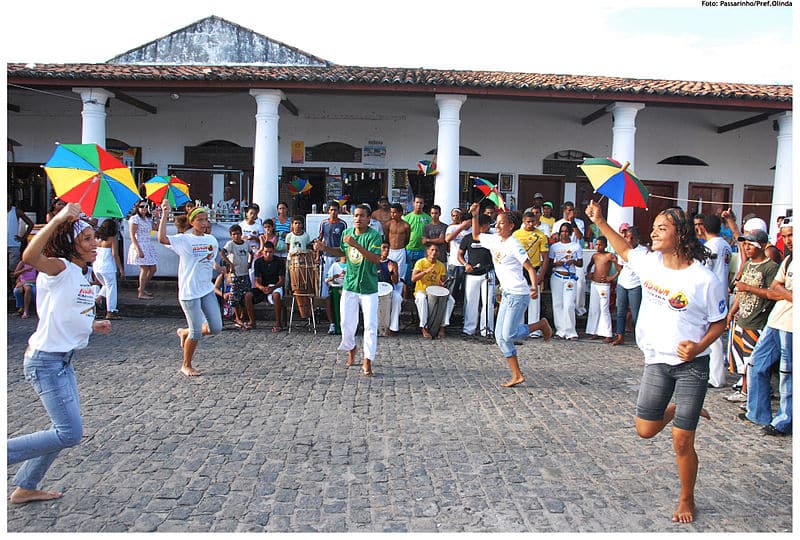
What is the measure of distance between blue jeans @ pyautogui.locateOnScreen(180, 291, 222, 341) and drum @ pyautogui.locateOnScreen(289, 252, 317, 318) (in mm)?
2759

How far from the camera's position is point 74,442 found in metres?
3.67

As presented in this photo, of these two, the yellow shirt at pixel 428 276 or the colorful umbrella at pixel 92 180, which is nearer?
the colorful umbrella at pixel 92 180

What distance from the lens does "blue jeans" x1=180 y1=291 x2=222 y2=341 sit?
685 cm

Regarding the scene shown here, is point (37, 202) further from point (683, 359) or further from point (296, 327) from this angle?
point (683, 359)

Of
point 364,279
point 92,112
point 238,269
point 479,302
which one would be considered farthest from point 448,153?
point 92,112

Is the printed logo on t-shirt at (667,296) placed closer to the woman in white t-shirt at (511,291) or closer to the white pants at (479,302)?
the woman in white t-shirt at (511,291)

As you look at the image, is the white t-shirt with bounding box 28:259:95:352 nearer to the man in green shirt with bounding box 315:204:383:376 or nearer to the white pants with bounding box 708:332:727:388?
the man in green shirt with bounding box 315:204:383:376

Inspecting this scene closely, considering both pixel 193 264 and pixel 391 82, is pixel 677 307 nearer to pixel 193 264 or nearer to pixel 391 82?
pixel 193 264

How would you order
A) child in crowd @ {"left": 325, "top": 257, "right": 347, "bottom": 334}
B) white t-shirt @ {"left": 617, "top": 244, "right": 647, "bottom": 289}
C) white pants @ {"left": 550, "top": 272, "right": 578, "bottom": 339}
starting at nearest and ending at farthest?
white t-shirt @ {"left": 617, "top": 244, "right": 647, "bottom": 289} → child in crowd @ {"left": 325, "top": 257, "right": 347, "bottom": 334} → white pants @ {"left": 550, "top": 272, "right": 578, "bottom": 339}

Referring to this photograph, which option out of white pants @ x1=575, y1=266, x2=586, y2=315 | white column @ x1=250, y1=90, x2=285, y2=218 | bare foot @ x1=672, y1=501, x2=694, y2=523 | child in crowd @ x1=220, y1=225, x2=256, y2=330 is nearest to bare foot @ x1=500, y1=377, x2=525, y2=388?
bare foot @ x1=672, y1=501, x2=694, y2=523

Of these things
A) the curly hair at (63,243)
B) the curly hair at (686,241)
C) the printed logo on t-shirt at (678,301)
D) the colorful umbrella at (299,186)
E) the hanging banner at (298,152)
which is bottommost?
the printed logo on t-shirt at (678,301)

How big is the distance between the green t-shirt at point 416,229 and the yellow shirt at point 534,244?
176 cm

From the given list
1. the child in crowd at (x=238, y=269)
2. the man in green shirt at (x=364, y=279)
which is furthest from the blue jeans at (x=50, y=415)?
the child in crowd at (x=238, y=269)

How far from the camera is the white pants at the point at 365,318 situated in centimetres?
707
